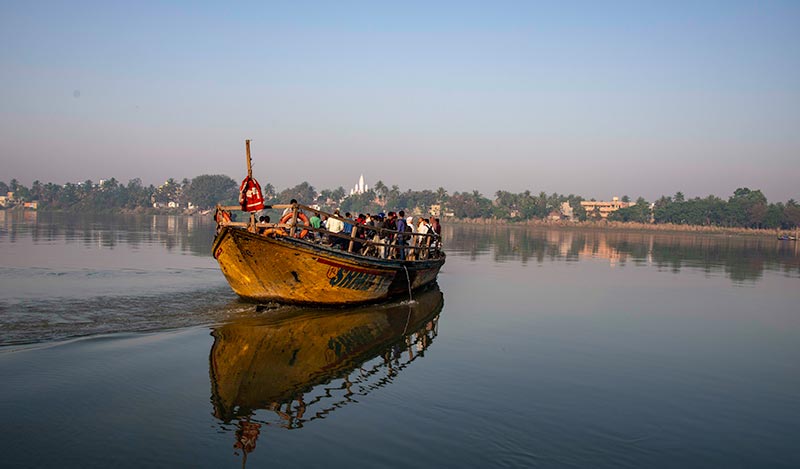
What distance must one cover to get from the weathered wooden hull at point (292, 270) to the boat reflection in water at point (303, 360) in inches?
16.8

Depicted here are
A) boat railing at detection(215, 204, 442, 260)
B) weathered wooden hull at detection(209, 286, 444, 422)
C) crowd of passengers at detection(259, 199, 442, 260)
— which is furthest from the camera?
crowd of passengers at detection(259, 199, 442, 260)

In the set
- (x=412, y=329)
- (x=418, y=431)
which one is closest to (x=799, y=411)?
(x=418, y=431)

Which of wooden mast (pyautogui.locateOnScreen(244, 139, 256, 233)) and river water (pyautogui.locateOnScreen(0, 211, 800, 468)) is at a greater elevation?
wooden mast (pyautogui.locateOnScreen(244, 139, 256, 233))

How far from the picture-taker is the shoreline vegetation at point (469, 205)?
331 ft

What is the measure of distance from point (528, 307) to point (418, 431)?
1002cm

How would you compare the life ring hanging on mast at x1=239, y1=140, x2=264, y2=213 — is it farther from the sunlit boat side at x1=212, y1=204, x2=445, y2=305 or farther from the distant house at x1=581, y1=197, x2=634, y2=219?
the distant house at x1=581, y1=197, x2=634, y2=219

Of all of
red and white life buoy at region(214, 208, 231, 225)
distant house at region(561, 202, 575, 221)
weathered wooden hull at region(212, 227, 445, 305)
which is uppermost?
distant house at region(561, 202, 575, 221)

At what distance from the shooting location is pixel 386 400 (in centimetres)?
767

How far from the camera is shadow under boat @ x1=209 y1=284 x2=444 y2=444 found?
23.3 feet

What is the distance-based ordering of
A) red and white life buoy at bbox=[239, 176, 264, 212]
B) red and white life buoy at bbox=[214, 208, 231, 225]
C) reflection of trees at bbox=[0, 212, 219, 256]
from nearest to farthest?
red and white life buoy at bbox=[239, 176, 264, 212]
red and white life buoy at bbox=[214, 208, 231, 225]
reflection of trees at bbox=[0, 212, 219, 256]

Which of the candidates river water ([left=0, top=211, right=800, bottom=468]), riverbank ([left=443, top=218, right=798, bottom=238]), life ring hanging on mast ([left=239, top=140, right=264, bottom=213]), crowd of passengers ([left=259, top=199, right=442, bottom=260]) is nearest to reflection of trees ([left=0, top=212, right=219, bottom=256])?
crowd of passengers ([left=259, top=199, right=442, bottom=260])

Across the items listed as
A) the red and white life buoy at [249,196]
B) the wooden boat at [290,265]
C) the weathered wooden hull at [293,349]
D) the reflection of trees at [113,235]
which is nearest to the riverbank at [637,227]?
the reflection of trees at [113,235]

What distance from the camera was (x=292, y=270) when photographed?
41.9 ft

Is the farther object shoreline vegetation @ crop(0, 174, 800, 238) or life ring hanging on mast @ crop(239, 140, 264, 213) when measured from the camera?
shoreline vegetation @ crop(0, 174, 800, 238)
